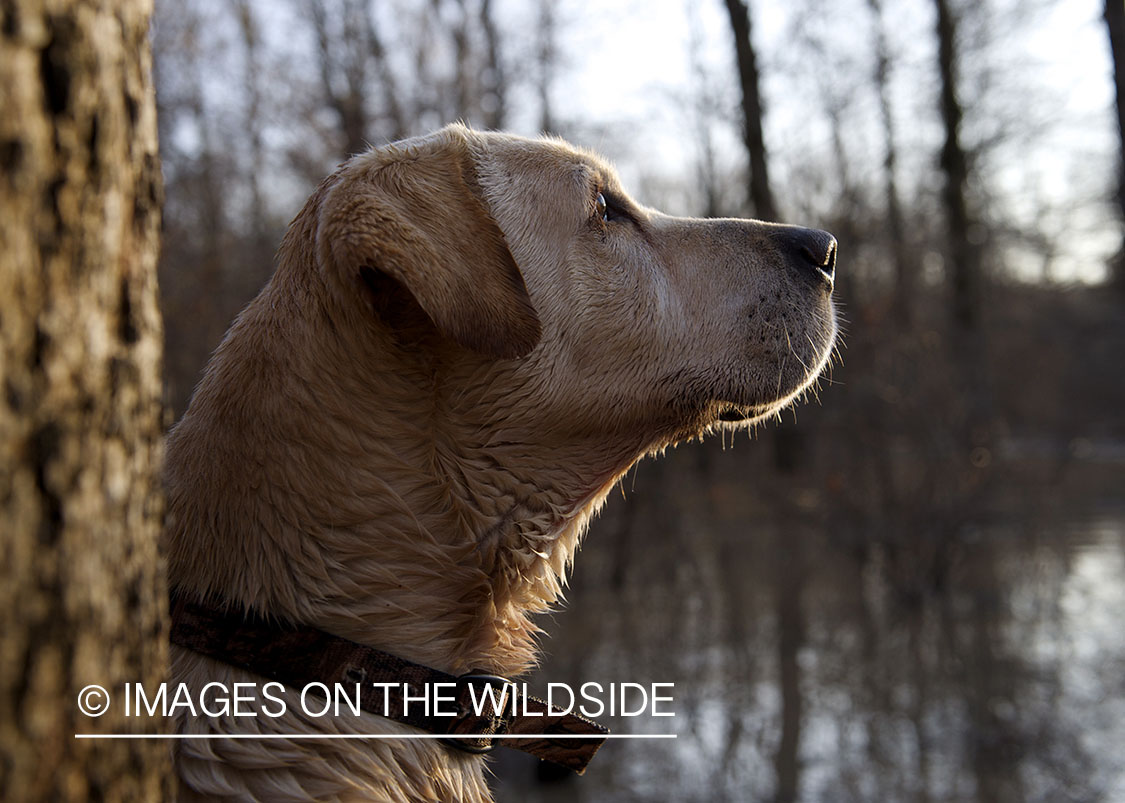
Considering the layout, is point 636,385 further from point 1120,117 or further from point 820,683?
point 820,683

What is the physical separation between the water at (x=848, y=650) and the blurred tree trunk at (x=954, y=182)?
9.30 feet

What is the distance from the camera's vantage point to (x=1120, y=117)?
4969 millimetres

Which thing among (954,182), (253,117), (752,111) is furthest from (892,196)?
(253,117)

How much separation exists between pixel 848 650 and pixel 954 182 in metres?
8.77

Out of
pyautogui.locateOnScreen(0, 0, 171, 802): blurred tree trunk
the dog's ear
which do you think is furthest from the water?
pyautogui.locateOnScreen(0, 0, 171, 802): blurred tree trunk

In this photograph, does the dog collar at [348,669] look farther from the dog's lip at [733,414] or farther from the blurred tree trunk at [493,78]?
the blurred tree trunk at [493,78]

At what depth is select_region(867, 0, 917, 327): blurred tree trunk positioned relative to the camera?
40.8 feet

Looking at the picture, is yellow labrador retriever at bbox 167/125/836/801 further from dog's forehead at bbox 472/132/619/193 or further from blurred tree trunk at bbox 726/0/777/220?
blurred tree trunk at bbox 726/0/777/220

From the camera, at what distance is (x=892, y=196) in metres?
17.5

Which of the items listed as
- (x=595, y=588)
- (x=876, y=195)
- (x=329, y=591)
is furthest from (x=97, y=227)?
(x=876, y=195)

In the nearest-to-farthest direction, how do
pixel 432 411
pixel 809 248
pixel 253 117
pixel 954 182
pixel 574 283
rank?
pixel 432 411
pixel 574 283
pixel 809 248
pixel 253 117
pixel 954 182

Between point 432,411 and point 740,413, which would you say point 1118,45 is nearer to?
point 740,413

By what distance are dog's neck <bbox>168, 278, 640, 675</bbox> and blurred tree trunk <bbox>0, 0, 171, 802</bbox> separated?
72cm

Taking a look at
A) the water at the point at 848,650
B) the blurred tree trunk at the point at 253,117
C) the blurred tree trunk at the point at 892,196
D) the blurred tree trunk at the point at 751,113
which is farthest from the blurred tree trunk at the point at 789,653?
the blurred tree trunk at the point at 253,117
